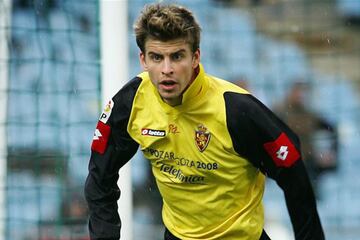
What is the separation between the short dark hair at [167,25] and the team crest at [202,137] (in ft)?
1.14

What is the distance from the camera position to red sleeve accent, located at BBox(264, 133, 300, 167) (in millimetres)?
4227

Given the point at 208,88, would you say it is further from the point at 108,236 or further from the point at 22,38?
the point at 22,38

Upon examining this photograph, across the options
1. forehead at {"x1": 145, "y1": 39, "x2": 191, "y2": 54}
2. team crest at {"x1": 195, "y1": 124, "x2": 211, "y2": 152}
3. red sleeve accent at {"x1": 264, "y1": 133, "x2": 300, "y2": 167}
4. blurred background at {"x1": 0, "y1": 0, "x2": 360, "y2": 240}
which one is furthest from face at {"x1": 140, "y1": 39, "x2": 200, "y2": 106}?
blurred background at {"x1": 0, "y1": 0, "x2": 360, "y2": 240}

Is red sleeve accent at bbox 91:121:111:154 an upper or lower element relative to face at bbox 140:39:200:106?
lower

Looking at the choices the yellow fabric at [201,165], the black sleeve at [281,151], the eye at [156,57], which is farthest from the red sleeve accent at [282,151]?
the eye at [156,57]

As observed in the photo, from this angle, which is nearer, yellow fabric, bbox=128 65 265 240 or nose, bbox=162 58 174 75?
nose, bbox=162 58 174 75

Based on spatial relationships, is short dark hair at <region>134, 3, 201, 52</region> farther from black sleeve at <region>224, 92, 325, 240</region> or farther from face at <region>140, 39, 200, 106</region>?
black sleeve at <region>224, 92, 325, 240</region>

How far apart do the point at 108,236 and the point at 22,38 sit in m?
2.85

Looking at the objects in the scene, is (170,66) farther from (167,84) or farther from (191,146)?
(191,146)

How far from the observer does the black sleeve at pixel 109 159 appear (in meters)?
4.56

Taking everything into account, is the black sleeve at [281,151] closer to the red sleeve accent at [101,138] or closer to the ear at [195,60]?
the ear at [195,60]

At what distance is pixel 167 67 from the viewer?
4270mm

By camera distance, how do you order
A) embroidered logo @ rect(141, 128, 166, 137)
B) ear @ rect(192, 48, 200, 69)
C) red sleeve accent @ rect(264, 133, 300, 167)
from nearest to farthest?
red sleeve accent @ rect(264, 133, 300, 167), ear @ rect(192, 48, 200, 69), embroidered logo @ rect(141, 128, 166, 137)

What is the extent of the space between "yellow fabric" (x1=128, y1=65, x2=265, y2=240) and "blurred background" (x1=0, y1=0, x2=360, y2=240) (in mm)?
1974
